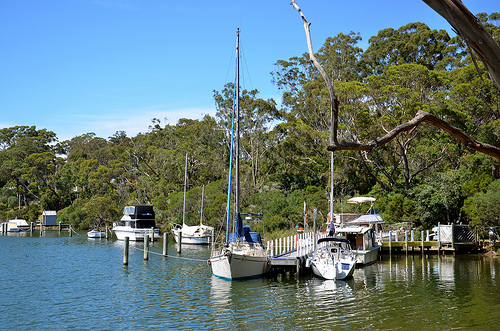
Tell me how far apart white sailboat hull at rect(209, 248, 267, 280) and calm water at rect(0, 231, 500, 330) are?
19.1 inches

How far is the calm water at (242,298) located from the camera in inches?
594

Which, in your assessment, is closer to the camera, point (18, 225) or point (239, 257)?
point (239, 257)

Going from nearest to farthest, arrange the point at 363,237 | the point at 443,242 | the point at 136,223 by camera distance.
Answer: the point at 363,237, the point at 443,242, the point at 136,223

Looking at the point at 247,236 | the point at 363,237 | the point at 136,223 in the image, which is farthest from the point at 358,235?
the point at 136,223

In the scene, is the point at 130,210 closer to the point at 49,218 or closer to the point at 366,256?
the point at 49,218

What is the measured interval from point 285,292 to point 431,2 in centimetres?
1773

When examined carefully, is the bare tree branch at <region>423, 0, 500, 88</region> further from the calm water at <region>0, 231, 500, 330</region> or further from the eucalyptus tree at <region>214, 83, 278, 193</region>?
the eucalyptus tree at <region>214, 83, 278, 193</region>

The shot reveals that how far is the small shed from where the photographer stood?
2904 inches

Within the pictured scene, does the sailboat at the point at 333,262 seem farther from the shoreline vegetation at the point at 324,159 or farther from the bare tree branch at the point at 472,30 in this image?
the bare tree branch at the point at 472,30

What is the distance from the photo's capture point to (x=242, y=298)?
62.7ft

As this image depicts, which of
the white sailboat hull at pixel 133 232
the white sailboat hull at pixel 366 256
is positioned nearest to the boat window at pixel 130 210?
the white sailboat hull at pixel 133 232

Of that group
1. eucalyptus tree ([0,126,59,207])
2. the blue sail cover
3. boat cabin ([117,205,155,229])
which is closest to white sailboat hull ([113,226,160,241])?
boat cabin ([117,205,155,229])

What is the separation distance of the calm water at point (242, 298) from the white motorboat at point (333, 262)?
19.9 inches

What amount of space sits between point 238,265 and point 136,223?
3112cm
